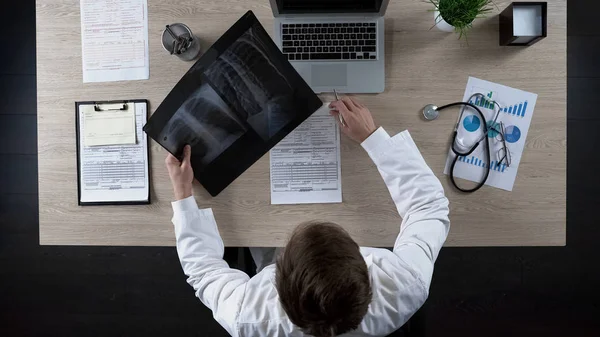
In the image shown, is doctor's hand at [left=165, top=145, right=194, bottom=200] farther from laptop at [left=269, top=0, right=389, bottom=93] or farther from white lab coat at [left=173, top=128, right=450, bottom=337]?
laptop at [left=269, top=0, right=389, bottom=93]

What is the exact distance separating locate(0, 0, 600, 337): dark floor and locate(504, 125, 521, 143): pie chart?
2.28 ft

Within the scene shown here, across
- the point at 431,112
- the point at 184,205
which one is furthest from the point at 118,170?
the point at 431,112

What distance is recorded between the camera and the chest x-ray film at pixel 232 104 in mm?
1103

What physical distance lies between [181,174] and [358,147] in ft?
1.53

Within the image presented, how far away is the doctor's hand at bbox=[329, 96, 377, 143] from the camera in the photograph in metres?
1.07

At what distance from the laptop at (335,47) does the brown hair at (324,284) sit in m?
0.48

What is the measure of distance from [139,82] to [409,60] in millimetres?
723

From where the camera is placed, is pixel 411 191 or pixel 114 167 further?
pixel 114 167

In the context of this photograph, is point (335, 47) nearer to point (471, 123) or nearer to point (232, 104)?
point (232, 104)

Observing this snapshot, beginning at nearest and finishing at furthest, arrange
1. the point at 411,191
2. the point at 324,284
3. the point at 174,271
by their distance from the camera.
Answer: the point at 324,284 → the point at 411,191 → the point at 174,271

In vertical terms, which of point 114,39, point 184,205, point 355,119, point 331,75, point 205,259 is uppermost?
point 114,39

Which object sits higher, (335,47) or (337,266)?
(335,47)

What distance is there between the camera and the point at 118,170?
3.74 ft

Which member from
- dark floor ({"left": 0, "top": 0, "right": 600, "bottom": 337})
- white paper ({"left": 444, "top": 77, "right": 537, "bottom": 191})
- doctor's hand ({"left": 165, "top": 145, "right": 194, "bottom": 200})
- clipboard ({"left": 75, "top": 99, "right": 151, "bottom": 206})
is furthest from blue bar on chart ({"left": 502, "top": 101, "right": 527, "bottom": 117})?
clipboard ({"left": 75, "top": 99, "right": 151, "bottom": 206})
